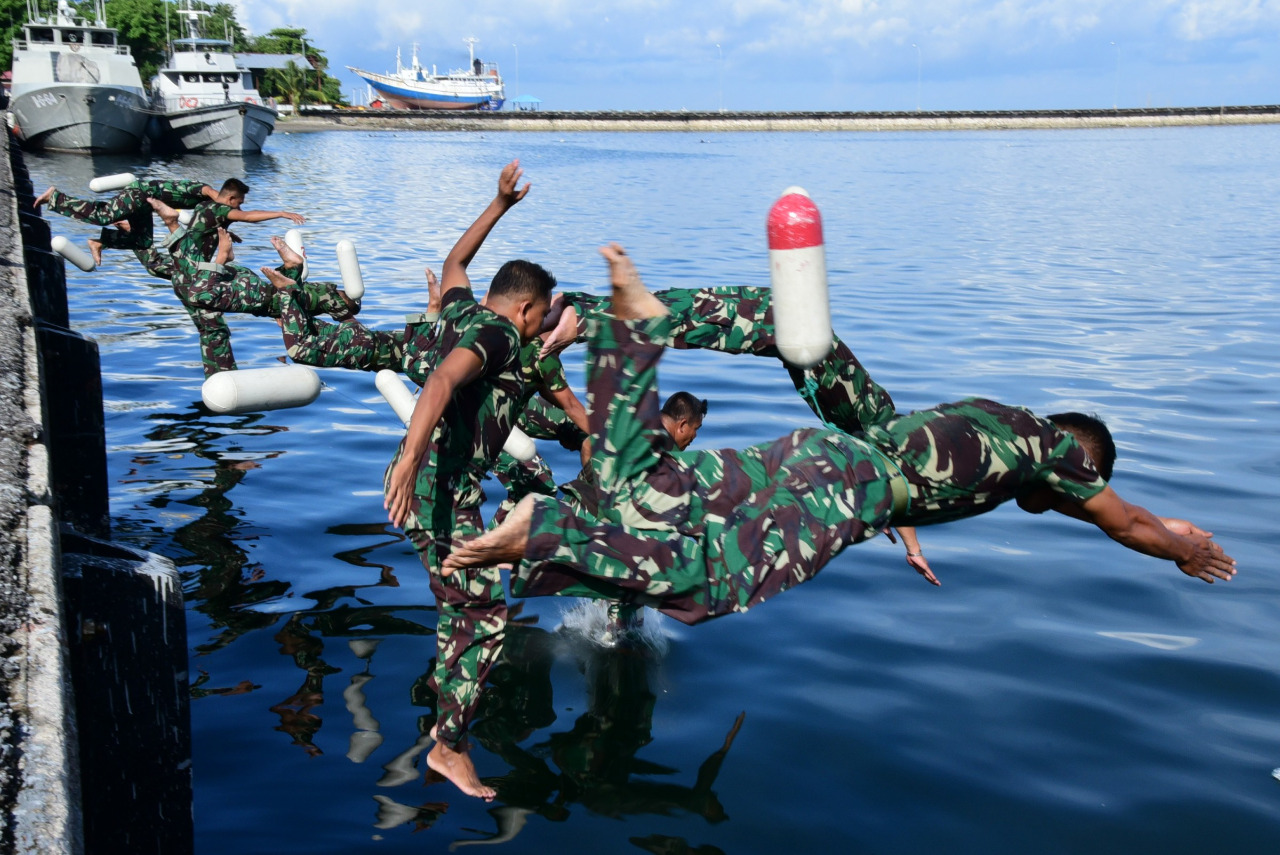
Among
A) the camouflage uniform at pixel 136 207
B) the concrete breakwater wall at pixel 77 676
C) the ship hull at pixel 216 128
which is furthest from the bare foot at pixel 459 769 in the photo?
the ship hull at pixel 216 128

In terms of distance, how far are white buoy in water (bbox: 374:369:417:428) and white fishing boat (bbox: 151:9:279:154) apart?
157 ft

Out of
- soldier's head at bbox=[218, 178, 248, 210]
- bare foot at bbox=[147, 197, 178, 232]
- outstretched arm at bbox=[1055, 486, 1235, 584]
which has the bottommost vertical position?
outstretched arm at bbox=[1055, 486, 1235, 584]

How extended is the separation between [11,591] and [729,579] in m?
2.30

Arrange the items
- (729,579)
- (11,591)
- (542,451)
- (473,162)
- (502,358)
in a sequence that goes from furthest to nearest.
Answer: (473,162)
(542,451)
(502,358)
(729,579)
(11,591)

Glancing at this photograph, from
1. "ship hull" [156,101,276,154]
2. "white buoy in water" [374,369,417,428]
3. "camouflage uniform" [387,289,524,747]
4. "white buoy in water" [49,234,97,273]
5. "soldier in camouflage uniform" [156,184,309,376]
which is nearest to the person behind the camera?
"camouflage uniform" [387,289,524,747]

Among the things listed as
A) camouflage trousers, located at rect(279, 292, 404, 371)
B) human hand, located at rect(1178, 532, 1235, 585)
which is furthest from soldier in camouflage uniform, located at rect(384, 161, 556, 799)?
camouflage trousers, located at rect(279, 292, 404, 371)

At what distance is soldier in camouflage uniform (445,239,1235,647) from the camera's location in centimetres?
402

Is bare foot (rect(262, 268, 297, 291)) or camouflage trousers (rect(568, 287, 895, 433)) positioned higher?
bare foot (rect(262, 268, 297, 291))

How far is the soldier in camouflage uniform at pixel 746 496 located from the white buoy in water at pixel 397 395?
3028 millimetres

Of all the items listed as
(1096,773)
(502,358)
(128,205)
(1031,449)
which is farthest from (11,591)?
(128,205)

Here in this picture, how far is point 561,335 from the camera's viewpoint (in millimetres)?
5785

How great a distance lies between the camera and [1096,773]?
505cm

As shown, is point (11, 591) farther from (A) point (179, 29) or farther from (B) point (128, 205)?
(A) point (179, 29)

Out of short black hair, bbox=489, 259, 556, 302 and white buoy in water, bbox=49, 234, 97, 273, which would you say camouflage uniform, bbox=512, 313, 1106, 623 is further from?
white buoy in water, bbox=49, 234, 97, 273
